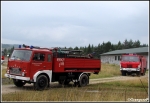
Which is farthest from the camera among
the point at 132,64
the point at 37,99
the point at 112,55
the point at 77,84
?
the point at 112,55

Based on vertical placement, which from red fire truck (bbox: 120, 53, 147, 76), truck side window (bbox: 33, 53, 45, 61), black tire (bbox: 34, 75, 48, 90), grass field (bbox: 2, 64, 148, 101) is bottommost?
grass field (bbox: 2, 64, 148, 101)

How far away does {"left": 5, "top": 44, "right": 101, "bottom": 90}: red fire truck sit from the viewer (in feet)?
42.0

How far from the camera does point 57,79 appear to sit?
48.1 ft

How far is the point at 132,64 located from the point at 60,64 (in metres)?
14.2

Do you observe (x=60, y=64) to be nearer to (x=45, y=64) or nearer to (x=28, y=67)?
(x=45, y=64)

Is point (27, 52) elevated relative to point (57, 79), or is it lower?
elevated

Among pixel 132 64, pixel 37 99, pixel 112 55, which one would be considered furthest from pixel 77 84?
pixel 112 55

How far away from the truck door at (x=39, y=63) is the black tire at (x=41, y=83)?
46 cm

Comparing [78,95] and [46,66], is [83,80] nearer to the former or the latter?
[46,66]

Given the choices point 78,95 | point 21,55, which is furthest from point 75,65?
point 78,95

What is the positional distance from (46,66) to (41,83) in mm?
1032

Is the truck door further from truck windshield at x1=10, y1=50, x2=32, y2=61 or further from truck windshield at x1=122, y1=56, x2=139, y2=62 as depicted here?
truck windshield at x1=122, y1=56, x2=139, y2=62

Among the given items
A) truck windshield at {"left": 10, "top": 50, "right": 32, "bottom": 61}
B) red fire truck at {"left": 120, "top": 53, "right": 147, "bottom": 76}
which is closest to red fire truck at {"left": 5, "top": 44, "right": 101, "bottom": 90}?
truck windshield at {"left": 10, "top": 50, "right": 32, "bottom": 61}

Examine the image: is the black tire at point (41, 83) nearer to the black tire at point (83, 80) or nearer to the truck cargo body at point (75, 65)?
the truck cargo body at point (75, 65)
